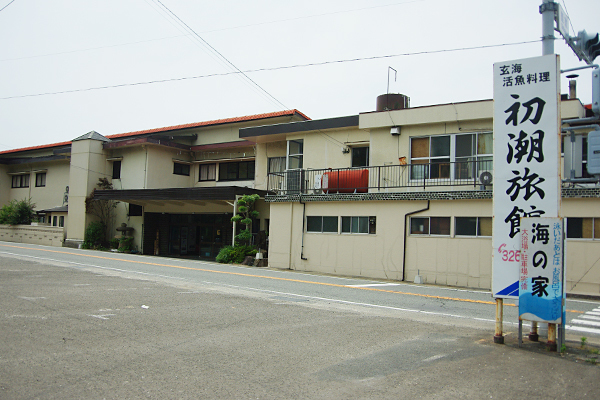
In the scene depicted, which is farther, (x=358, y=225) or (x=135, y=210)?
(x=135, y=210)

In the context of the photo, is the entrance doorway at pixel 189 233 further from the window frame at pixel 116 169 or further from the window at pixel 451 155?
the window at pixel 451 155

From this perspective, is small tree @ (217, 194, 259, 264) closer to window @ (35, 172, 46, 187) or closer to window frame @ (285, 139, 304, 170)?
window frame @ (285, 139, 304, 170)

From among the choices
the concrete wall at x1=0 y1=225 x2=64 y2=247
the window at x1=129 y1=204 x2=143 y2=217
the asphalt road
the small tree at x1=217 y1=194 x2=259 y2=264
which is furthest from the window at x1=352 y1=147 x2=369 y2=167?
the concrete wall at x1=0 y1=225 x2=64 y2=247

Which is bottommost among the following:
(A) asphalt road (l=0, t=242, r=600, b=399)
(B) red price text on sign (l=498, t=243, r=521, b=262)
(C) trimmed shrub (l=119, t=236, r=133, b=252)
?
(A) asphalt road (l=0, t=242, r=600, b=399)

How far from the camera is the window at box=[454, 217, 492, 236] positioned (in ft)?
52.0

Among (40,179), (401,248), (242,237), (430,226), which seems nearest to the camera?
(430,226)

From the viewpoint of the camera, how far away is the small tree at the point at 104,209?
30594mm

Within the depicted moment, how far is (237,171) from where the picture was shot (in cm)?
2841

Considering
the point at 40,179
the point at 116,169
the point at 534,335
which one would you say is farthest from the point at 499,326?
the point at 40,179

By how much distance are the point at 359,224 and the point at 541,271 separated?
12696 mm

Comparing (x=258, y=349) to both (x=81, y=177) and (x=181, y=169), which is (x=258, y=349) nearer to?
(x=181, y=169)

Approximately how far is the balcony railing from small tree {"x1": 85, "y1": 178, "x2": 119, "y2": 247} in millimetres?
14317

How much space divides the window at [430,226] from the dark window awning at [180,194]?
880cm

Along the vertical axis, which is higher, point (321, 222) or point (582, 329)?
point (321, 222)
